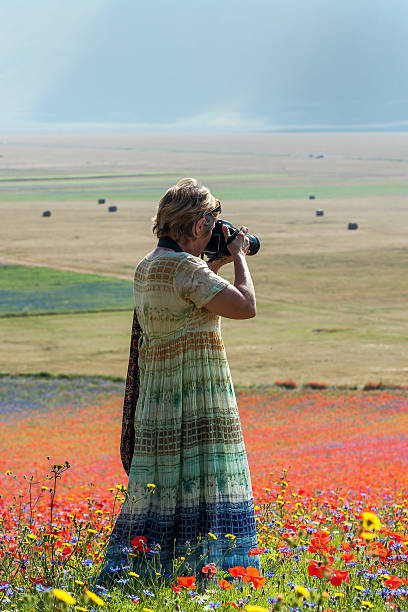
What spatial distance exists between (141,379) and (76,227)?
7082 cm

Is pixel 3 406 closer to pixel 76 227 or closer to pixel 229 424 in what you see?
pixel 229 424

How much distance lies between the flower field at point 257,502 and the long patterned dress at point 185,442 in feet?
0.41

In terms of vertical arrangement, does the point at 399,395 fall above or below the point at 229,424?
below

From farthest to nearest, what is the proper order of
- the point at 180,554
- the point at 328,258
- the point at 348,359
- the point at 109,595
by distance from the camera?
1. the point at 328,258
2. the point at 348,359
3. the point at 180,554
4. the point at 109,595

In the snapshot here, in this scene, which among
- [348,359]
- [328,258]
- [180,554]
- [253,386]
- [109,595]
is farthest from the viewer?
[328,258]

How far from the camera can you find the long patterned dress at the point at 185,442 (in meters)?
4.70

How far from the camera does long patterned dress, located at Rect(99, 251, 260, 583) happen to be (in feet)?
15.4

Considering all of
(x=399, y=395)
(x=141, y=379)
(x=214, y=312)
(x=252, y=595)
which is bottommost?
(x=399, y=395)

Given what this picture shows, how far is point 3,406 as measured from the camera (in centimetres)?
2228

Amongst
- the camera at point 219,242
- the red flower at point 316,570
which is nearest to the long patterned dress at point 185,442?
the camera at point 219,242

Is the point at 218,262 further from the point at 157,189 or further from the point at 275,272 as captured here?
the point at 157,189

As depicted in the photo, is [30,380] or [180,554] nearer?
[180,554]

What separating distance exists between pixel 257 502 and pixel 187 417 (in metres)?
4.74

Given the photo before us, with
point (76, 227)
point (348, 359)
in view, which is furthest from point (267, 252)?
point (348, 359)
